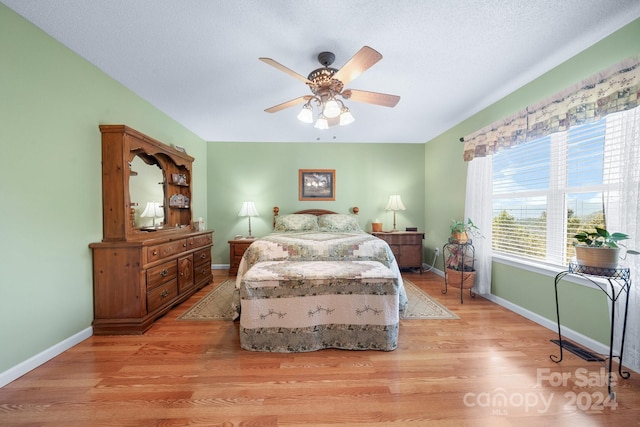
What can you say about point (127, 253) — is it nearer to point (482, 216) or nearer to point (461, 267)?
point (461, 267)

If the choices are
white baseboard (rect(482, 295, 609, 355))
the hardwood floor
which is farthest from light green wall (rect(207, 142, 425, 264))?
the hardwood floor

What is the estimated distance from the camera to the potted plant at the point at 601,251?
4.97ft

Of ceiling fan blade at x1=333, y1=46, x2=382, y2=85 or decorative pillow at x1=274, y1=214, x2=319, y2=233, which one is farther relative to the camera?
decorative pillow at x1=274, y1=214, x2=319, y2=233

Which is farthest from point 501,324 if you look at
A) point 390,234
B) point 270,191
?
point 270,191

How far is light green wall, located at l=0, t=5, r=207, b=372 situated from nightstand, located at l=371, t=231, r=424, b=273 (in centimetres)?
387

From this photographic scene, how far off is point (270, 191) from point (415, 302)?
3151mm

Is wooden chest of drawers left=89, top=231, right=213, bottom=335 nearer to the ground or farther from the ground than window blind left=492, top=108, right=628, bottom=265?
nearer to the ground

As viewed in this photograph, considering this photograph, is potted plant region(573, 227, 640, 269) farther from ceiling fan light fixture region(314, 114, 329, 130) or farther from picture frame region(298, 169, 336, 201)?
picture frame region(298, 169, 336, 201)

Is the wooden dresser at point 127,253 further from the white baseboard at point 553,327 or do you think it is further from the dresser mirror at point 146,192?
the white baseboard at point 553,327

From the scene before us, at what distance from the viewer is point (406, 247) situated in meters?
4.31

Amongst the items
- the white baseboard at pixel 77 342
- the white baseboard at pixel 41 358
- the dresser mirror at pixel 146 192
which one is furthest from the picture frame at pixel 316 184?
the white baseboard at pixel 41 358

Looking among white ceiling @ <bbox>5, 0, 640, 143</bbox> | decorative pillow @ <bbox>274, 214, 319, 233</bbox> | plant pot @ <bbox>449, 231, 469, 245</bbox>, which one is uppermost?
white ceiling @ <bbox>5, 0, 640, 143</bbox>

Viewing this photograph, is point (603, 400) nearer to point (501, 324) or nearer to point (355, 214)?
point (501, 324)

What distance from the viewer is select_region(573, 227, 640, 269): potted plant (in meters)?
1.52
